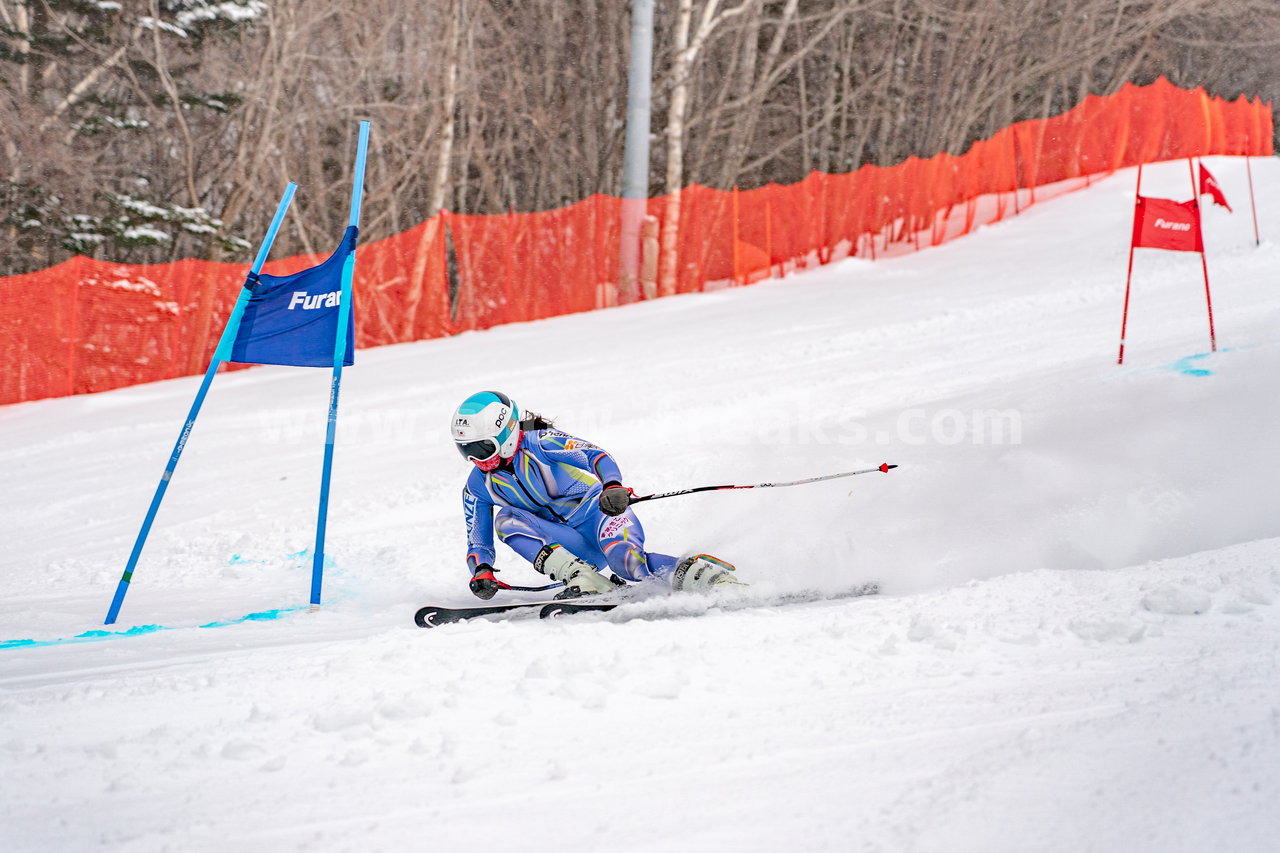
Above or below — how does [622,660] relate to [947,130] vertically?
below

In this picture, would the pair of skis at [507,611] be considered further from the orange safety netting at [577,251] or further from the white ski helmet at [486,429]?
the orange safety netting at [577,251]

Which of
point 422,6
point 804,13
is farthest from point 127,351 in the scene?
point 804,13

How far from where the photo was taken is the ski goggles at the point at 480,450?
17.5 ft

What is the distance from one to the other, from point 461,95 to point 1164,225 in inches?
627

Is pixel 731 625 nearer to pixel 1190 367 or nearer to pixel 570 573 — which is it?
pixel 570 573

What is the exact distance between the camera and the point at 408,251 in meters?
15.2

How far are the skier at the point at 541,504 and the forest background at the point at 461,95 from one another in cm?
1165

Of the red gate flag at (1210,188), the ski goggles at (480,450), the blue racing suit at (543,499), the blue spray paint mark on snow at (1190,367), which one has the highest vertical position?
the red gate flag at (1210,188)

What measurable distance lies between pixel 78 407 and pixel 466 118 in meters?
12.7

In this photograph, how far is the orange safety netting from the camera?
12891 mm

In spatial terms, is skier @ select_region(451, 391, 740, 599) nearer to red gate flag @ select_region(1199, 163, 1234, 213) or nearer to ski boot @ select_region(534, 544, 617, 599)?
ski boot @ select_region(534, 544, 617, 599)

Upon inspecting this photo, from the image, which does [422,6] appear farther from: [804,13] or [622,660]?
[622,660]

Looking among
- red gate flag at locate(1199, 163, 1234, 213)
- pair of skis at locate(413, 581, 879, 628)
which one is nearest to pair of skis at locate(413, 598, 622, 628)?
pair of skis at locate(413, 581, 879, 628)

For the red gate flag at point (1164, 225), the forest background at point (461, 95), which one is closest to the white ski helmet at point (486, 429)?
the red gate flag at point (1164, 225)
